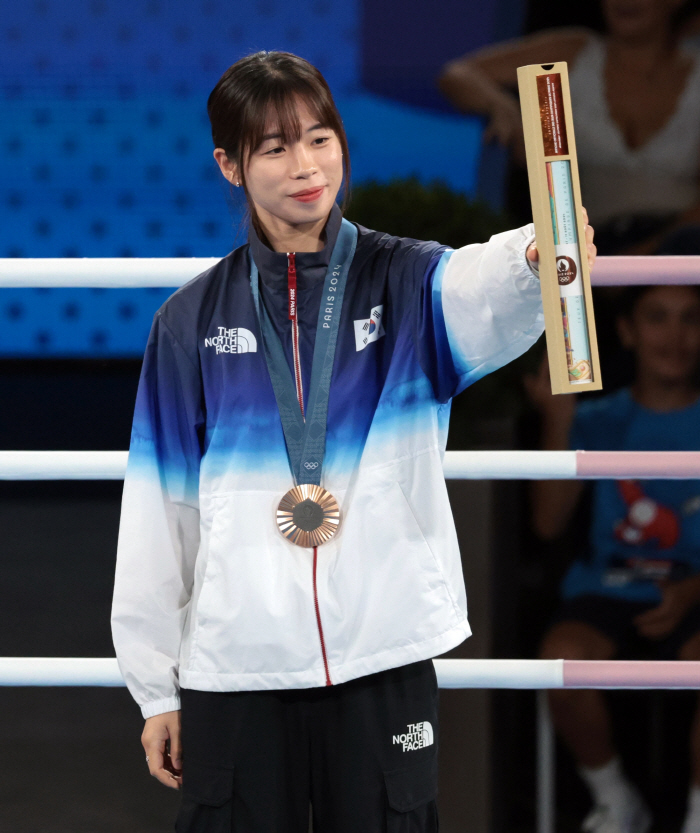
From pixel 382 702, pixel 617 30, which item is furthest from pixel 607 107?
pixel 382 702

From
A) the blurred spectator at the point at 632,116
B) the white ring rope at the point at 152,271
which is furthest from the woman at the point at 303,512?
the blurred spectator at the point at 632,116

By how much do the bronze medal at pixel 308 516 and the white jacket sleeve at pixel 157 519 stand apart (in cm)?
13

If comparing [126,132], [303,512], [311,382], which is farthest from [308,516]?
[126,132]

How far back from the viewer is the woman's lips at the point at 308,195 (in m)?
0.97

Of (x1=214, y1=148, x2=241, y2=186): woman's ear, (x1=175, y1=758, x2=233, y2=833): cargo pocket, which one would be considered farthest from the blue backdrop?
(x1=175, y1=758, x2=233, y2=833): cargo pocket

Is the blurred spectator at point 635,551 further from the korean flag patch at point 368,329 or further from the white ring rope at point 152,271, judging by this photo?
the korean flag patch at point 368,329

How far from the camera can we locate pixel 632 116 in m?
2.35

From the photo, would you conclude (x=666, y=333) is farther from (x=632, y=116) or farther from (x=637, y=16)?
(x=637, y=16)

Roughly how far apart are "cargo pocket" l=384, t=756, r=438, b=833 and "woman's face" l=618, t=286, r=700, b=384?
44.2 inches

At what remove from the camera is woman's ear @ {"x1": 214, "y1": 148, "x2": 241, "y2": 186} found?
39.6 inches

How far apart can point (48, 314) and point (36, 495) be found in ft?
3.30

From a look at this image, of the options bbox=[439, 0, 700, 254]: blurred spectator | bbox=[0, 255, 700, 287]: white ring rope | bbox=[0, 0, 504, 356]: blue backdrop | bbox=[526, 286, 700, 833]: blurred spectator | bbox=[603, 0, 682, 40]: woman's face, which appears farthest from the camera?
bbox=[0, 0, 504, 356]: blue backdrop

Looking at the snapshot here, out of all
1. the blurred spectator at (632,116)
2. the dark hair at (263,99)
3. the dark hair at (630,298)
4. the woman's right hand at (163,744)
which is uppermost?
the blurred spectator at (632,116)

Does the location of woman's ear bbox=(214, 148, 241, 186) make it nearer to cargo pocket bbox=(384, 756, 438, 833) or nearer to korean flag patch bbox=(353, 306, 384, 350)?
korean flag patch bbox=(353, 306, 384, 350)
